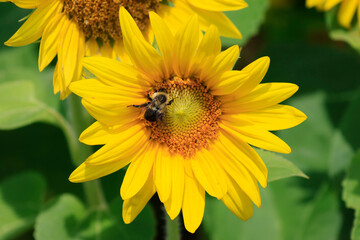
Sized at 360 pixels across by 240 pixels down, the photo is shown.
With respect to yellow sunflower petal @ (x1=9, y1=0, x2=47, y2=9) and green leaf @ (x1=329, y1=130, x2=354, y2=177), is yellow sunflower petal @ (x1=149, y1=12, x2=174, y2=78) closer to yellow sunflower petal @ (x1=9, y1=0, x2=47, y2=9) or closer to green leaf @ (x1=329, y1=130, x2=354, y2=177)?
yellow sunflower petal @ (x1=9, y1=0, x2=47, y2=9)

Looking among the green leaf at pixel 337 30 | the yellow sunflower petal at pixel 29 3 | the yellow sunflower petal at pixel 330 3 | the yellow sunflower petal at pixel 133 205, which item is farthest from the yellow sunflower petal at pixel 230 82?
the green leaf at pixel 337 30

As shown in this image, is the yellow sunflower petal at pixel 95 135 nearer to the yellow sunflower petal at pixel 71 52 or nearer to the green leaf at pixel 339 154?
the yellow sunflower petal at pixel 71 52

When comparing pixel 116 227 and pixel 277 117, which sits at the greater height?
pixel 277 117

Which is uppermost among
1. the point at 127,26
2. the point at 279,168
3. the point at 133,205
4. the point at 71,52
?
the point at 127,26

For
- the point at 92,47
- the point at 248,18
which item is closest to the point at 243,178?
the point at 92,47

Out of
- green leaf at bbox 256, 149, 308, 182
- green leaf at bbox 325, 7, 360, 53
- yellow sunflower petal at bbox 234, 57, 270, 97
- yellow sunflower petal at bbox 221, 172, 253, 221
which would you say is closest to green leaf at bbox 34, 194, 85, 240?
yellow sunflower petal at bbox 221, 172, 253, 221

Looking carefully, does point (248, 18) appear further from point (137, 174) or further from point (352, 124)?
point (137, 174)

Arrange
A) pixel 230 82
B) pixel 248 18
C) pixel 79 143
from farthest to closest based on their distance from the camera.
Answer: pixel 248 18 < pixel 79 143 < pixel 230 82
